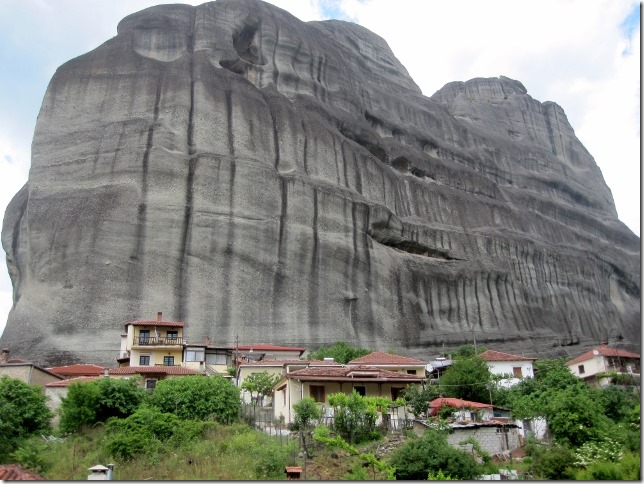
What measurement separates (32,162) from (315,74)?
28245mm

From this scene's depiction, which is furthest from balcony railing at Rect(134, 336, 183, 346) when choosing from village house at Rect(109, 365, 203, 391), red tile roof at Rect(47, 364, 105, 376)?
village house at Rect(109, 365, 203, 391)

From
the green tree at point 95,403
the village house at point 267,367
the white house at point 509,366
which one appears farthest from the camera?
the white house at point 509,366

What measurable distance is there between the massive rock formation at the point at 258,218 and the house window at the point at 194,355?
26.2 feet

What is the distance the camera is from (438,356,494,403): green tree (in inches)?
1163

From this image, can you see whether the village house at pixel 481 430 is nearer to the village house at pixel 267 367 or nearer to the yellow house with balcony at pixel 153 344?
the village house at pixel 267 367

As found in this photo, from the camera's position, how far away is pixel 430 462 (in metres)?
19.3

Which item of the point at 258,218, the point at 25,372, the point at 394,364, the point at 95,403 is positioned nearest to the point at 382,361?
the point at 394,364

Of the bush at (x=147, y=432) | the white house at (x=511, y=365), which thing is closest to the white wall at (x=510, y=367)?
the white house at (x=511, y=365)

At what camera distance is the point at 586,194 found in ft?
330

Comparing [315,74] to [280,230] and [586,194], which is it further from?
[586,194]

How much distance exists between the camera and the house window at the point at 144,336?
1425 inches

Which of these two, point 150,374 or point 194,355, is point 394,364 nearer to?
point 194,355

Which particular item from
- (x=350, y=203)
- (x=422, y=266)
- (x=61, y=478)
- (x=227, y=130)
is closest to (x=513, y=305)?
(x=422, y=266)

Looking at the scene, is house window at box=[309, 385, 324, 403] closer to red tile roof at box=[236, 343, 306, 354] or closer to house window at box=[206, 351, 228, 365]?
house window at box=[206, 351, 228, 365]
